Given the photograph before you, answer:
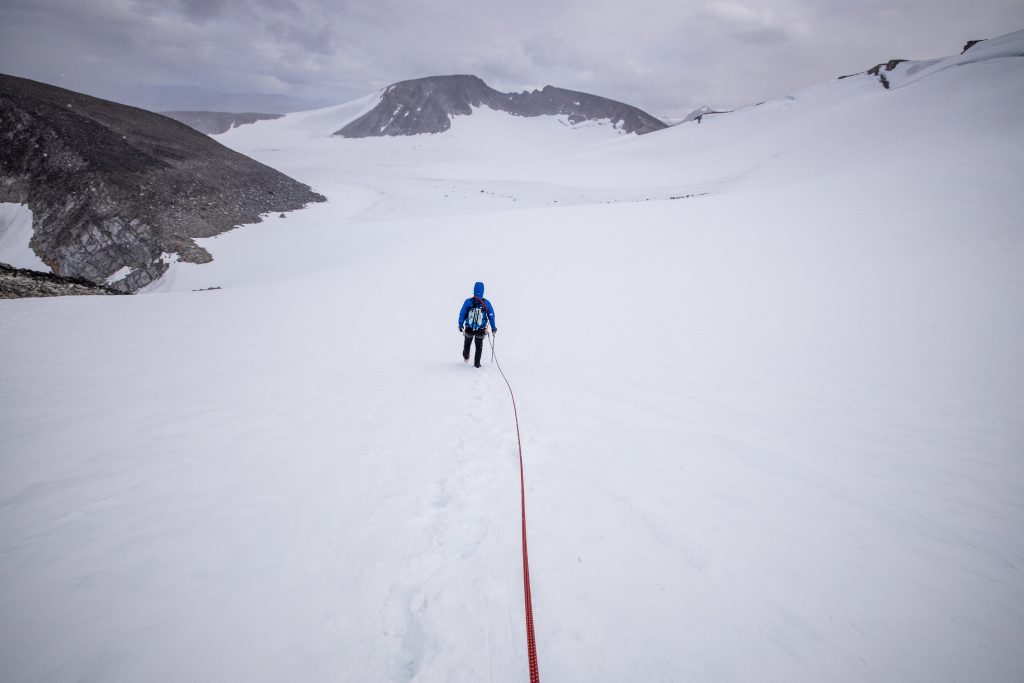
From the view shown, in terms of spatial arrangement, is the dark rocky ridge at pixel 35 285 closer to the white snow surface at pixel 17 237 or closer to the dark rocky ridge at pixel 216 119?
the white snow surface at pixel 17 237

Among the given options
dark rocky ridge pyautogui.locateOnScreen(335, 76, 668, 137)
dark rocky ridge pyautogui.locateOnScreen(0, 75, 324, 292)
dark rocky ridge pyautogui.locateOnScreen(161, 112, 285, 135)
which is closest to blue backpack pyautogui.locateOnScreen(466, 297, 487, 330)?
dark rocky ridge pyautogui.locateOnScreen(0, 75, 324, 292)

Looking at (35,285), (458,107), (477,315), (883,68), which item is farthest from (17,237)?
(458,107)

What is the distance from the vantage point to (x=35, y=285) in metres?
12.2

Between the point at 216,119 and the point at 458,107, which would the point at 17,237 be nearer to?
the point at 458,107

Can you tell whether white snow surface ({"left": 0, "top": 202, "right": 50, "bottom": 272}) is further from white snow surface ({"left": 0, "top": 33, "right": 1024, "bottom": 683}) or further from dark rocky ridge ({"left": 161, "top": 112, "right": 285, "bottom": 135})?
dark rocky ridge ({"left": 161, "top": 112, "right": 285, "bottom": 135})

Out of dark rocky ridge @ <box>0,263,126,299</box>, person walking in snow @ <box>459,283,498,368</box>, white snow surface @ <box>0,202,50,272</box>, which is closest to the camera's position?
person walking in snow @ <box>459,283,498,368</box>

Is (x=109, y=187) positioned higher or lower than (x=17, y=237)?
higher

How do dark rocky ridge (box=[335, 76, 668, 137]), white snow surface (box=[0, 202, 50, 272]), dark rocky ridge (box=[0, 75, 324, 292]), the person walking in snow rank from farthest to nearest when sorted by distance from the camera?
dark rocky ridge (box=[335, 76, 668, 137]) < dark rocky ridge (box=[0, 75, 324, 292]) < white snow surface (box=[0, 202, 50, 272]) < the person walking in snow

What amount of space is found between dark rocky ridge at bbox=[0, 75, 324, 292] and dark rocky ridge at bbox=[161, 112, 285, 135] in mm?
119960

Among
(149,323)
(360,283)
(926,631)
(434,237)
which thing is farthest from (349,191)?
(926,631)

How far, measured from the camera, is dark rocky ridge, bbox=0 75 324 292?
21.2 metres

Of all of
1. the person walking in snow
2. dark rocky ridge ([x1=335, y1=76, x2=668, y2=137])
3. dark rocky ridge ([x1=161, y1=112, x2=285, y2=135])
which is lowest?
the person walking in snow

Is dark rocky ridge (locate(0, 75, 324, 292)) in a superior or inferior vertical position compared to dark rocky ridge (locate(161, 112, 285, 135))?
inferior

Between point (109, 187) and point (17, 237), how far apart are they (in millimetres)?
5439
